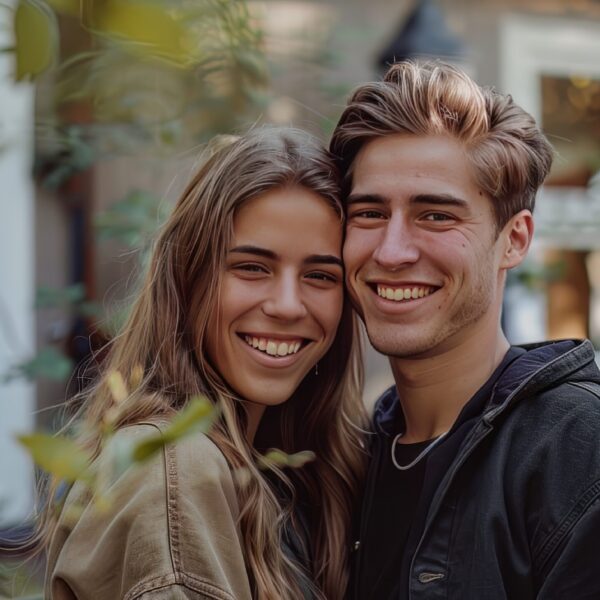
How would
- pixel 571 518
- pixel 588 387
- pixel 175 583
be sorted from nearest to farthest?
pixel 175 583
pixel 571 518
pixel 588 387

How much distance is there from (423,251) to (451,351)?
0.74ft

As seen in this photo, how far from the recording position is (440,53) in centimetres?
398

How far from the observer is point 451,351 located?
6.58 feet

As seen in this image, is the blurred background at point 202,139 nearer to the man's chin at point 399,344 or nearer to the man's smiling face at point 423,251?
the man's smiling face at point 423,251

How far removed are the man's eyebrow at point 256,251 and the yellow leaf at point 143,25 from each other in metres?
1.30

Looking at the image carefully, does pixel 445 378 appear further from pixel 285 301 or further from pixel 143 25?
pixel 143 25

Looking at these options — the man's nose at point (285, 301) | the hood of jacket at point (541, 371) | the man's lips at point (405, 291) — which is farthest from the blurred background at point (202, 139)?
the hood of jacket at point (541, 371)

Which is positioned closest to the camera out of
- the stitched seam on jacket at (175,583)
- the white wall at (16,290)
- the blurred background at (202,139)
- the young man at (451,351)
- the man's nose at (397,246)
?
the stitched seam on jacket at (175,583)

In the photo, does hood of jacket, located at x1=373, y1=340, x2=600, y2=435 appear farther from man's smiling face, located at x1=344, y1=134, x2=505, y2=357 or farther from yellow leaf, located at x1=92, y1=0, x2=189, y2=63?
yellow leaf, located at x1=92, y1=0, x2=189, y2=63

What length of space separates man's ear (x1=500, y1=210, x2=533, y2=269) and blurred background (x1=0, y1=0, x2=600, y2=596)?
17.5 inches

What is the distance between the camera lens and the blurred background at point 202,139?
9.21ft

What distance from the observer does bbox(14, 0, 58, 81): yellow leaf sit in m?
0.63

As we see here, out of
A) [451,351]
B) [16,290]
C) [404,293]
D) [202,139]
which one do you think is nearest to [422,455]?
[451,351]

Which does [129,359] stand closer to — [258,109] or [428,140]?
[428,140]
